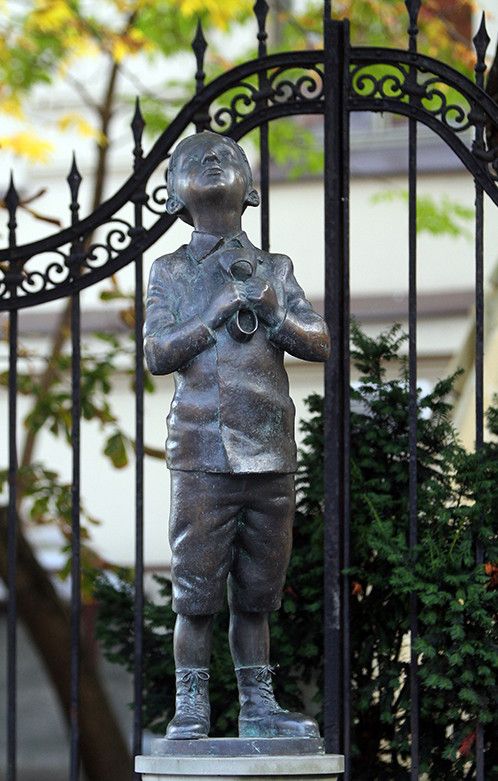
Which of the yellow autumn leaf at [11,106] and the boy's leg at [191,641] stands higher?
the yellow autumn leaf at [11,106]

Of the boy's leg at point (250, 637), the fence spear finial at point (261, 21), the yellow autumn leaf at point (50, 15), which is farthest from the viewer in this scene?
the yellow autumn leaf at point (50, 15)

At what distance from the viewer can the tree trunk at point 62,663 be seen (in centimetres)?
870

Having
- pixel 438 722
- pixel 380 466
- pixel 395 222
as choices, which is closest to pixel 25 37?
pixel 395 222

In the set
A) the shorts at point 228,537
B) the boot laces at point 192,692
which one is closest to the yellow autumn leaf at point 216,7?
the shorts at point 228,537

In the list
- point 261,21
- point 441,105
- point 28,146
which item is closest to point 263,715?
point 441,105

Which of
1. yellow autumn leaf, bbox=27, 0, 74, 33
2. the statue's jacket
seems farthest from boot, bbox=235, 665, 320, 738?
yellow autumn leaf, bbox=27, 0, 74, 33

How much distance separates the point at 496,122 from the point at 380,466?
1.36 m

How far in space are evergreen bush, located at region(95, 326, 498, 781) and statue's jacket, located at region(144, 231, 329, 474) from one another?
1.10 m

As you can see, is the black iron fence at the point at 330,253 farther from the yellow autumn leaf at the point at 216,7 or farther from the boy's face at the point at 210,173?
the yellow autumn leaf at the point at 216,7

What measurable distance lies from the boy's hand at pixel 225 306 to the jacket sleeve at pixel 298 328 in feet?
0.50

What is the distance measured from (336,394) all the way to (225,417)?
1.13 m

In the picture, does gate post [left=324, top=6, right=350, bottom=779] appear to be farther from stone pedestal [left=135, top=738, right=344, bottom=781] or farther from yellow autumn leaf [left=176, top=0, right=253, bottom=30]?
yellow autumn leaf [left=176, top=0, right=253, bottom=30]

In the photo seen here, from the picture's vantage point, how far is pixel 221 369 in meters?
5.10

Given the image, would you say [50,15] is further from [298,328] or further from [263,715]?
[263,715]
